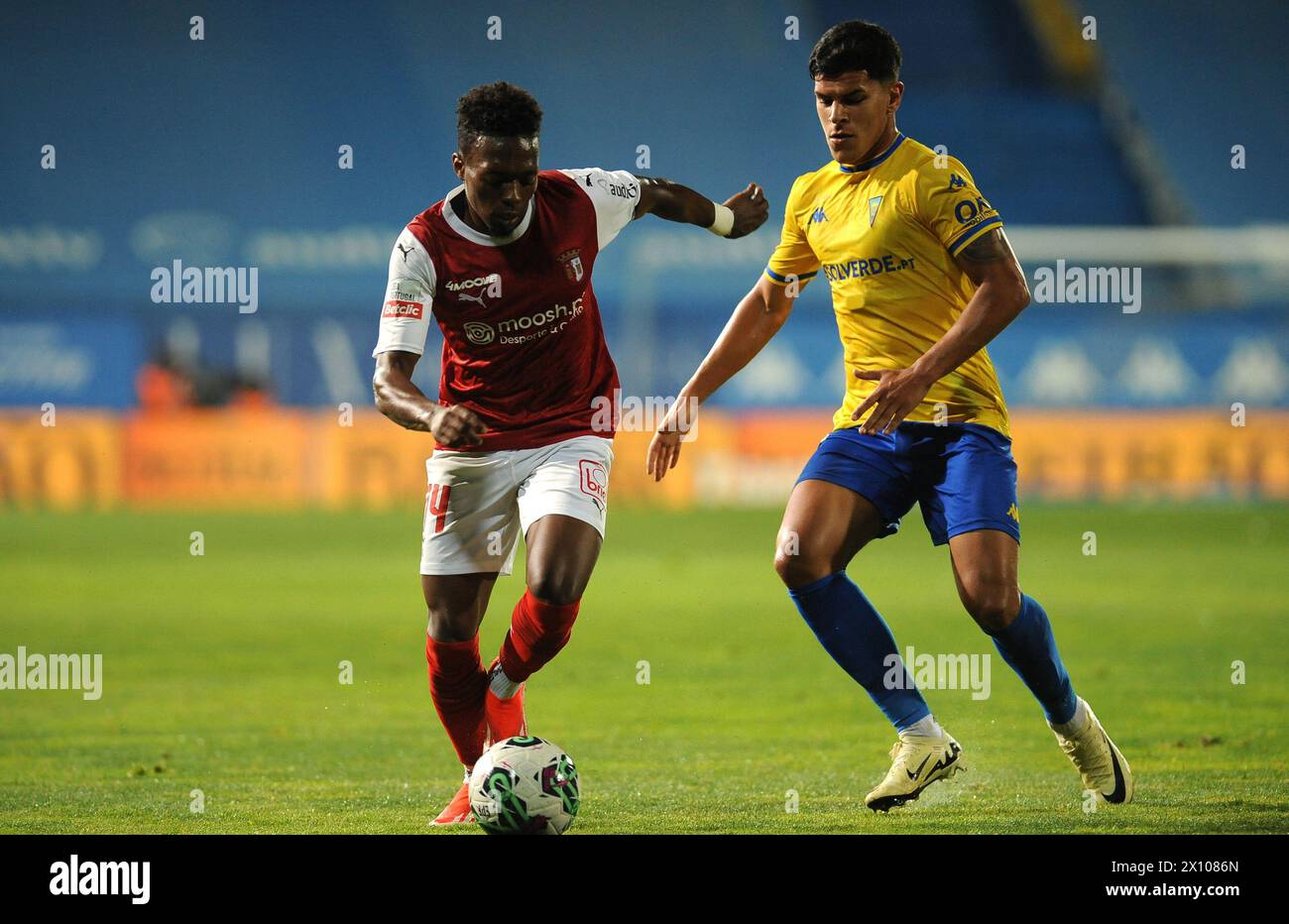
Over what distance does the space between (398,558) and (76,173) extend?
1680 centimetres

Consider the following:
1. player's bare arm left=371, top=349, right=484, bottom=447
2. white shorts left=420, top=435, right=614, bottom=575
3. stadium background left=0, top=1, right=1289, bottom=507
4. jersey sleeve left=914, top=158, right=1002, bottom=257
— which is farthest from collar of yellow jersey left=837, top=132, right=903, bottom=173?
stadium background left=0, top=1, right=1289, bottom=507

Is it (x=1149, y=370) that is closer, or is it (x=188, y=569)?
(x=188, y=569)

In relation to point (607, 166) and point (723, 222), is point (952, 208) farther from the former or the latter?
point (607, 166)

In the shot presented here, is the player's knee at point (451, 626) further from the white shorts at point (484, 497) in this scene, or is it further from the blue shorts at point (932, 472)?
the blue shorts at point (932, 472)

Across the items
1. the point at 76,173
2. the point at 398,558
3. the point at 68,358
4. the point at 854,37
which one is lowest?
the point at 398,558

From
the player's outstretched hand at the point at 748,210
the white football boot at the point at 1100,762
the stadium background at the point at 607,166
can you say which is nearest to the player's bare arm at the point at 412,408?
the player's outstretched hand at the point at 748,210

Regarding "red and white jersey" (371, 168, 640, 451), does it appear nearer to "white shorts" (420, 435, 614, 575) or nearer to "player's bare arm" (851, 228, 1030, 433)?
"white shorts" (420, 435, 614, 575)

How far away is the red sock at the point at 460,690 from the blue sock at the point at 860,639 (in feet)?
3.74

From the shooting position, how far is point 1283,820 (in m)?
4.96

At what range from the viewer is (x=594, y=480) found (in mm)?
5473

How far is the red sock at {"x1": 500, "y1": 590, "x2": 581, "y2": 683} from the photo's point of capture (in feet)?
17.2

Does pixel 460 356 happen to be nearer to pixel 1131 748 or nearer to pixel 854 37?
pixel 854 37

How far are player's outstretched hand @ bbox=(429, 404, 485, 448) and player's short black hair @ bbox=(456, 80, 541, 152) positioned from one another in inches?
39.4
